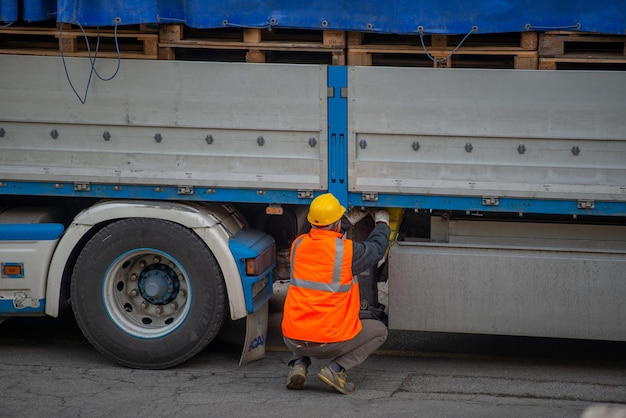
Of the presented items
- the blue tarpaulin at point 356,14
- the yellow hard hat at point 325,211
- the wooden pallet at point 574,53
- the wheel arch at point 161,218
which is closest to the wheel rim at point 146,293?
the wheel arch at point 161,218

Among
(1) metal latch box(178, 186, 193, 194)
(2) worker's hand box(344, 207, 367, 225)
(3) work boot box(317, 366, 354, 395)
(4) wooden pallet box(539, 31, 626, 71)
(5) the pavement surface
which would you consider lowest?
(5) the pavement surface

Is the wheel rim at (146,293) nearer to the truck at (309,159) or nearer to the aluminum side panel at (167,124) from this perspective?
the truck at (309,159)

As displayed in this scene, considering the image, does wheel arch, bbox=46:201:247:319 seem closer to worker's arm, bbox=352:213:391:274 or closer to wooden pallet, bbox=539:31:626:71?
worker's arm, bbox=352:213:391:274

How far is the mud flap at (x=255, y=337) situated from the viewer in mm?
7637

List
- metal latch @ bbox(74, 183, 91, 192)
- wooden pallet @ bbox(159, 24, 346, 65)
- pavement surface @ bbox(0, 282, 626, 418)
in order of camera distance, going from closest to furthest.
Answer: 1. pavement surface @ bbox(0, 282, 626, 418)
2. wooden pallet @ bbox(159, 24, 346, 65)
3. metal latch @ bbox(74, 183, 91, 192)

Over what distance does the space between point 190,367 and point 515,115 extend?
3171 millimetres

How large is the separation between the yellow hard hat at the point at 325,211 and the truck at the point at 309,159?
361 millimetres

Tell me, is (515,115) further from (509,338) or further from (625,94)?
(509,338)

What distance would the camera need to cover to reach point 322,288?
6.96 metres

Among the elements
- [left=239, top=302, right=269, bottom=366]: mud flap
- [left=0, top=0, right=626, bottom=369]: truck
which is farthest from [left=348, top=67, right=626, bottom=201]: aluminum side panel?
[left=239, top=302, right=269, bottom=366]: mud flap

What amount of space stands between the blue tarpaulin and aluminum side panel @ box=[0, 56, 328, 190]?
0.34 m

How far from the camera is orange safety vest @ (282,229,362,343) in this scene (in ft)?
22.8

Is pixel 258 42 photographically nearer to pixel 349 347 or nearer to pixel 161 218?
pixel 161 218

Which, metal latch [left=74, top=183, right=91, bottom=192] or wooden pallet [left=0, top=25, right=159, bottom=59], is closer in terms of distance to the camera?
wooden pallet [left=0, top=25, right=159, bottom=59]
